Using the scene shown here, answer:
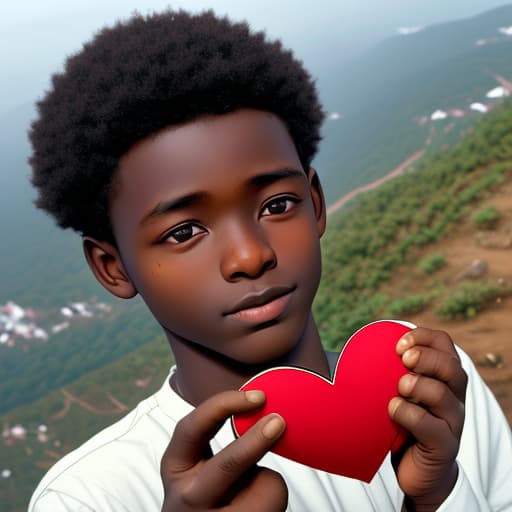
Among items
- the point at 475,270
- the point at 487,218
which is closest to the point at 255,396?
the point at 475,270

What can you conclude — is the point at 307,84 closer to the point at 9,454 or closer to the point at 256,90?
the point at 256,90

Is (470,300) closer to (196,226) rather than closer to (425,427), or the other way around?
(425,427)

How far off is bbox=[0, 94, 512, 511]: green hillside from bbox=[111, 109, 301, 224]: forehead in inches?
153

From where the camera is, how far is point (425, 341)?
0.98 m

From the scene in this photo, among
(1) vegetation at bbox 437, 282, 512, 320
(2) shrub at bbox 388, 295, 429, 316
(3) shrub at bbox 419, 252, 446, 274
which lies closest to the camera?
(1) vegetation at bbox 437, 282, 512, 320

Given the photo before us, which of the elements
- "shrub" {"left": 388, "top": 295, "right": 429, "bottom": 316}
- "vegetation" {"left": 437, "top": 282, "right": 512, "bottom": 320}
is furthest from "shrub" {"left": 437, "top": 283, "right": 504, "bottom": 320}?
"shrub" {"left": 388, "top": 295, "right": 429, "bottom": 316}

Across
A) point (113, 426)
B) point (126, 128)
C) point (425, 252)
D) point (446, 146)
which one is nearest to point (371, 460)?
point (113, 426)

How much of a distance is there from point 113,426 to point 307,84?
872 mm

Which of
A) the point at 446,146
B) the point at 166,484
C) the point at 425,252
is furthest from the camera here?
the point at 446,146

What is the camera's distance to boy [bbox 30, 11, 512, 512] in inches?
36.6

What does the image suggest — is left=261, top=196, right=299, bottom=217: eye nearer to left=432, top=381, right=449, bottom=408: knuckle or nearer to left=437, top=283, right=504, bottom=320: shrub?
left=432, top=381, right=449, bottom=408: knuckle

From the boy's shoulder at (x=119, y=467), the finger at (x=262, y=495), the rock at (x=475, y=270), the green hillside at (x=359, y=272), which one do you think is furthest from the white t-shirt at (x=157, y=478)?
the rock at (x=475, y=270)

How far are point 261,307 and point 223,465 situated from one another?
0.86 ft

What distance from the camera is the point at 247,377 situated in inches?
44.5
